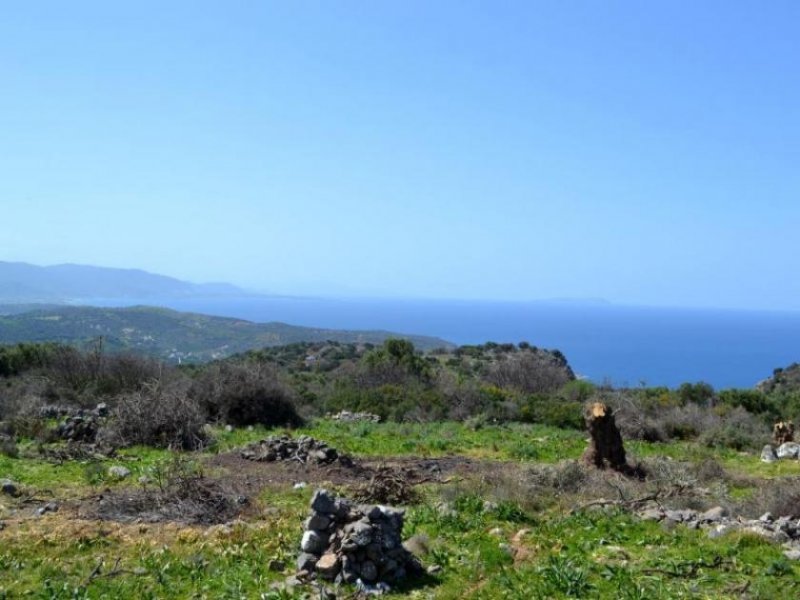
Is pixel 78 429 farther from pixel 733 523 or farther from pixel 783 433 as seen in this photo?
pixel 783 433

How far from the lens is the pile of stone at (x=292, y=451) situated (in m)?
15.0

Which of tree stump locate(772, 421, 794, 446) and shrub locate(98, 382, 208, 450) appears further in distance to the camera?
tree stump locate(772, 421, 794, 446)

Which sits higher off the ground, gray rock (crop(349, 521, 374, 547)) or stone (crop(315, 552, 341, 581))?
gray rock (crop(349, 521, 374, 547))

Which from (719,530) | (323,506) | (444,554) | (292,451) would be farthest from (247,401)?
(719,530)

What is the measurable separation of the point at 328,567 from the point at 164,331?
97538mm

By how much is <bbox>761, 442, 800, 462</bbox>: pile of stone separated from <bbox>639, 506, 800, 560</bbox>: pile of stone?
859 centimetres

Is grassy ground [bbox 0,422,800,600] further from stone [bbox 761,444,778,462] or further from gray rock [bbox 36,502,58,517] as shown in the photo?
stone [bbox 761,444,778,462]

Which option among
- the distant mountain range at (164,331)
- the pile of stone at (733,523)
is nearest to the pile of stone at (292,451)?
the pile of stone at (733,523)

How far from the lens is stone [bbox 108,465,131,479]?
13.4 meters

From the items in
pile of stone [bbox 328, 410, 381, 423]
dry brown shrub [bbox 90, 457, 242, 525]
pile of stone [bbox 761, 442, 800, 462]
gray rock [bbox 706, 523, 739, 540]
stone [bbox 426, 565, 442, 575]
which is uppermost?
gray rock [bbox 706, 523, 739, 540]

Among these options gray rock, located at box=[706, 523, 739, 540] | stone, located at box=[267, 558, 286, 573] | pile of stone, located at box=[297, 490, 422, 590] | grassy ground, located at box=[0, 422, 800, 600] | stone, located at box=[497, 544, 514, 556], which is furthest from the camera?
gray rock, located at box=[706, 523, 739, 540]

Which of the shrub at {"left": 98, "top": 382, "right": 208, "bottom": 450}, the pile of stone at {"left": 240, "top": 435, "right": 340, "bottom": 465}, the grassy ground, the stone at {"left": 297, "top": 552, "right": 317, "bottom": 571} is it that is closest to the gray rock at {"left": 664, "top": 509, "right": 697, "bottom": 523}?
the grassy ground

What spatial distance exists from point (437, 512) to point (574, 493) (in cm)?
271

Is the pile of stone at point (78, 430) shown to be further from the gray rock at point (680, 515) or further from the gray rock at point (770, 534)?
the gray rock at point (770, 534)
